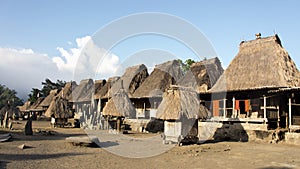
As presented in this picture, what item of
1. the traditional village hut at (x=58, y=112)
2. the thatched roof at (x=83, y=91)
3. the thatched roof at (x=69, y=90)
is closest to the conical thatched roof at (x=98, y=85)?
the thatched roof at (x=83, y=91)

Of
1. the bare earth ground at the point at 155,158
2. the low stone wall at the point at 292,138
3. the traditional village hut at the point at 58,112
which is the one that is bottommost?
the bare earth ground at the point at 155,158

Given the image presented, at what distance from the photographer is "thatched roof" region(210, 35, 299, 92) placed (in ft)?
49.0

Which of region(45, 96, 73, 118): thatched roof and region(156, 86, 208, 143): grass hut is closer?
region(156, 86, 208, 143): grass hut

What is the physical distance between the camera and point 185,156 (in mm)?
10586

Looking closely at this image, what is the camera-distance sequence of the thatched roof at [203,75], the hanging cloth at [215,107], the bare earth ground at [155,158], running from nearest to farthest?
the bare earth ground at [155,158] < the hanging cloth at [215,107] < the thatched roof at [203,75]

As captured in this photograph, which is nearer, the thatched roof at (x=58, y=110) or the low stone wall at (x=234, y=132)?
the low stone wall at (x=234, y=132)

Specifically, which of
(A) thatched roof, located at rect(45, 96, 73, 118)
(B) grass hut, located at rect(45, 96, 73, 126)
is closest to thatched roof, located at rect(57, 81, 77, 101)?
(B) grass hut, located at rect(45, 96, 73, 126)

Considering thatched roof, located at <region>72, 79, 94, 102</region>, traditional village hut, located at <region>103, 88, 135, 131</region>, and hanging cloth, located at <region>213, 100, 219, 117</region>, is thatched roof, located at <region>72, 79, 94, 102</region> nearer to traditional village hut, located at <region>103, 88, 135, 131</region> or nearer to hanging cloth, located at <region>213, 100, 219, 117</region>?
traditional village hut, located at <region>103, 88, 135, 131</region>

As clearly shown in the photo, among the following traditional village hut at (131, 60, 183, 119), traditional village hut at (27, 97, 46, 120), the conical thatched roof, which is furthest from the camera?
traditional village hut at (27, 97, 46, 120)

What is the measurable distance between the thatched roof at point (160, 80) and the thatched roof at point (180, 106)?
7.87m

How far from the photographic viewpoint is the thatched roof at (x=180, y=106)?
13.4 meters

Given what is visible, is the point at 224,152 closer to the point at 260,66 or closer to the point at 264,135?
the point at 264,135

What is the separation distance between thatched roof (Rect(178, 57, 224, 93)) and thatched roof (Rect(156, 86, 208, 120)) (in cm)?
513

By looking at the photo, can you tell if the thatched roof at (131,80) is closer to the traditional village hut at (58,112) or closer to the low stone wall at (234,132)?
the traditional village hut at (58,112)
